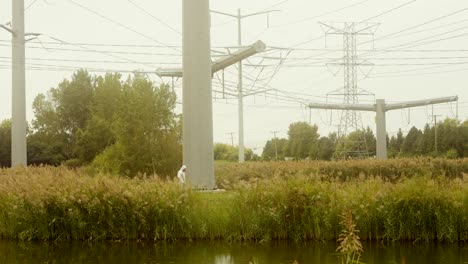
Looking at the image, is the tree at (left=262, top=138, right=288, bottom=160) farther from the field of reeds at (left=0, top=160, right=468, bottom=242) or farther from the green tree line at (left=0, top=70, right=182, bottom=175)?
the field of reeds at (left=0, top=160, right=468, bottom=242)

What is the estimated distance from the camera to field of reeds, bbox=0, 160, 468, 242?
1291cm

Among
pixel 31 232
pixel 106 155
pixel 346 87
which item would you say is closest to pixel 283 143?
pixel 346 87

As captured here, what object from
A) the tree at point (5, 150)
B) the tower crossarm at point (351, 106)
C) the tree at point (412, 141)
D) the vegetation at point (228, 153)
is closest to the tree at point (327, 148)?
the tree at point (412, 141)

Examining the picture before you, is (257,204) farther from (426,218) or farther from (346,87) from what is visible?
(346,87)

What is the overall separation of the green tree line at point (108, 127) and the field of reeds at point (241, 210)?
8766 mm

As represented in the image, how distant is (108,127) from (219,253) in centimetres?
2419

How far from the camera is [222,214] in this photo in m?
13.9

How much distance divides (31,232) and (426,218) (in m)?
8.71

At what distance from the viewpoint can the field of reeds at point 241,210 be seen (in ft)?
42.4

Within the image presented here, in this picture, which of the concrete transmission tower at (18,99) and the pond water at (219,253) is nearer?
the pond water at (219,253)

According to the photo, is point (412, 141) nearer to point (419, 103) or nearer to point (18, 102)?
point (419, 103)

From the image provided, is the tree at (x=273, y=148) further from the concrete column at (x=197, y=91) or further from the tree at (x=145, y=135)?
the concrete column at (x=197, y=91)

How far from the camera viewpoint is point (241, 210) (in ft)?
44.8

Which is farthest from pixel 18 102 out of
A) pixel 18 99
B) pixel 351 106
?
pixel 351 106
